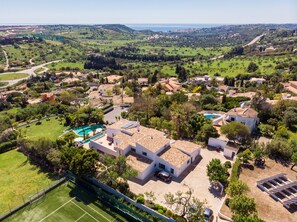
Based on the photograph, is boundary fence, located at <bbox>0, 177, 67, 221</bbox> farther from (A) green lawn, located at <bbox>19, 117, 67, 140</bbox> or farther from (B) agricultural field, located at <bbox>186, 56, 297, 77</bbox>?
(B) agricultural field, located at <bbox>186, 56, 297, 77</bbox>

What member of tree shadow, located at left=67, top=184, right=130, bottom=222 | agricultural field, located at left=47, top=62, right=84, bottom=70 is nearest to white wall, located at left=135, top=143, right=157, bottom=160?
tree shadow, located at left=67, top=184, right=130, bottom=222

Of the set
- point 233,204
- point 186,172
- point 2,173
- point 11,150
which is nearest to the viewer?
point 233,204

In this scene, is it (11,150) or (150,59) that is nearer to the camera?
(11,150)

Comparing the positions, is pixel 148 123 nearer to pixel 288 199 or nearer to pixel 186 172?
pixel 186 172

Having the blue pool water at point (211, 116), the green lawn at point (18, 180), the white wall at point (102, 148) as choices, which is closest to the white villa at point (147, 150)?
the white wall at point (102, 148)

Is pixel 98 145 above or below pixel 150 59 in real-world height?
above

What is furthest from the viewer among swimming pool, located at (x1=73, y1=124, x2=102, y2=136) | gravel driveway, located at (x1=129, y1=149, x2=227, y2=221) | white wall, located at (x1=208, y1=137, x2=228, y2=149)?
swimming pool, located at (x1=73, y1=124, x2=102, y2=136)

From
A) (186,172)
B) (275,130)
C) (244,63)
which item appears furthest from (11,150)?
(244,63)

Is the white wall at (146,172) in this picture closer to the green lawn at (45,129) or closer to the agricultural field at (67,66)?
the green lawn at (45,129)

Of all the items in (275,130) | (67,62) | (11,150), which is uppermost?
(275,130)
